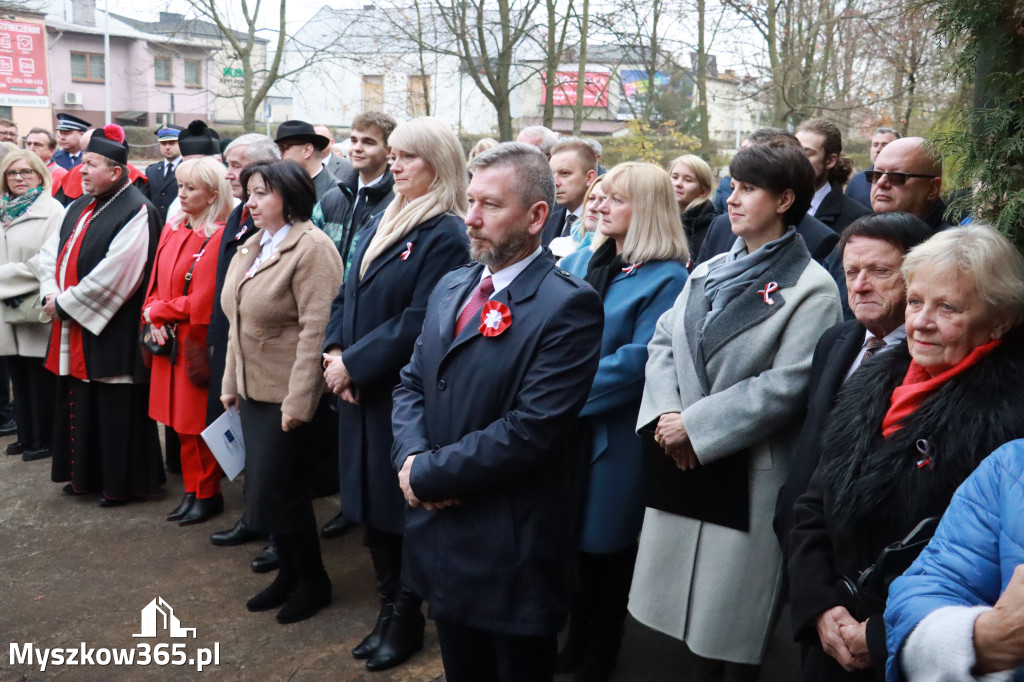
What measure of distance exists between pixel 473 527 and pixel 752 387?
107cm

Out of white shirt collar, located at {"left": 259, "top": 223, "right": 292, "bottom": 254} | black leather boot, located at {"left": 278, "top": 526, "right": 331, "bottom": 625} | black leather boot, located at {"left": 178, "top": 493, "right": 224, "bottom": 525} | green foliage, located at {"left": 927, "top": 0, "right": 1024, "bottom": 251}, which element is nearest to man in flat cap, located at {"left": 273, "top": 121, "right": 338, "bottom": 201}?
white shirt collar, located at {"left": 259, "top": 223, "right": 292, "bottom": 254}

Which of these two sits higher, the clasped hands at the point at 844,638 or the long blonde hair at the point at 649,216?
the long blonde hair at the point at 649,216

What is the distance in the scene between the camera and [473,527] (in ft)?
9.12

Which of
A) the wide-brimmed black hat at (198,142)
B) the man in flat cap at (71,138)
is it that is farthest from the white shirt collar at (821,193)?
the man in flat cap at (71,138)

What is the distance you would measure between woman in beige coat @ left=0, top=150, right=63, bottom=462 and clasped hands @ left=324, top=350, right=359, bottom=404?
3617 millimetres

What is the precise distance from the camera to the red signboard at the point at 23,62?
28.5 meters

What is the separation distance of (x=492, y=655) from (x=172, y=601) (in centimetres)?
218

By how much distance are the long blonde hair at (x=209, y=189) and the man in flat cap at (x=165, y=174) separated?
286cm

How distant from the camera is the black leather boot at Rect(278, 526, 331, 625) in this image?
169 inches

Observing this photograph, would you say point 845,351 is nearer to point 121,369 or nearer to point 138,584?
point 138,584

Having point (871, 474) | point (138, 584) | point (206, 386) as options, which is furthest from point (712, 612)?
point (206, 386)

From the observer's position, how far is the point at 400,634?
12.9 ft

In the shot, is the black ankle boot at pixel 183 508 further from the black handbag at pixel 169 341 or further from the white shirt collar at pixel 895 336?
the white shirt collar at pixel 895 336

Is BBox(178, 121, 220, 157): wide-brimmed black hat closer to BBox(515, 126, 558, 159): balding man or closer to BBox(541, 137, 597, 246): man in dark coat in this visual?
BBox(515, 126, 558, 159): balding man
